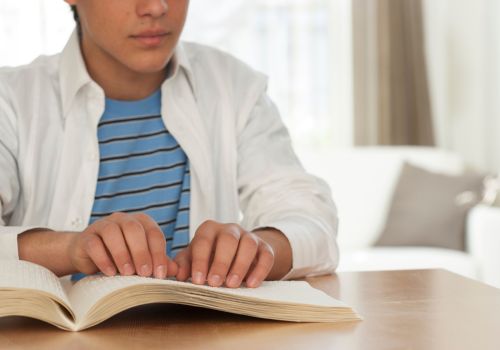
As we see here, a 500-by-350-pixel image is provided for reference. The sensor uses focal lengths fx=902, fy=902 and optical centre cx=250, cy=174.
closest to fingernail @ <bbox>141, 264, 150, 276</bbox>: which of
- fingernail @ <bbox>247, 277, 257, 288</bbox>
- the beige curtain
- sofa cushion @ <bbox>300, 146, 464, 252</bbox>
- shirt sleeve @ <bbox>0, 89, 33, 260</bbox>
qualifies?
fingernail @ <bbox>247, 277, 257, 288</bbox>

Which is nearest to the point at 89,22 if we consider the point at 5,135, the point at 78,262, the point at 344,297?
the point at 5,135

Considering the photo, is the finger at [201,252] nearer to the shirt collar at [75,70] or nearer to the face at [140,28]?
the face at [140,28]

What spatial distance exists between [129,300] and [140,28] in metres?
0.66

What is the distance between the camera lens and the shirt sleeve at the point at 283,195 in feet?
4.36

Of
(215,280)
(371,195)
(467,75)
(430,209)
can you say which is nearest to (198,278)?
(215,280)

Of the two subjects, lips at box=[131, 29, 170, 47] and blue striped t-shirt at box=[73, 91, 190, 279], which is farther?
blue striped t-shirt at box=[73, 91, 190, 279]

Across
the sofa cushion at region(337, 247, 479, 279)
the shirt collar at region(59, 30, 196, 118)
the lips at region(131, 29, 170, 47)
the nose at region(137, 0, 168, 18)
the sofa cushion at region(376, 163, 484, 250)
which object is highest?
the nose at region(137, 0, 168, 18)

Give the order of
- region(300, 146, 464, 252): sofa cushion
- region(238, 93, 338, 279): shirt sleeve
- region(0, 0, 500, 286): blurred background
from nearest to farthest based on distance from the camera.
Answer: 1. region(238, 93, 338, 279): shirt sleeve
2. region(300, 146, 464, 252): sofa cushion
3. region(0, 0, 500, 286): blurred background

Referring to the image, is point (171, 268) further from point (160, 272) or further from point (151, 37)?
point (151, 37)

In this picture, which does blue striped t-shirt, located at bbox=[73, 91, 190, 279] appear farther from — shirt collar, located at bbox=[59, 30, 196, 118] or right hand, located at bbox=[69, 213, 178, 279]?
right hand, located at bbox=[69, 213, 178, 279]

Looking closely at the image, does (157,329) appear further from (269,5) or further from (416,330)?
(269,5)

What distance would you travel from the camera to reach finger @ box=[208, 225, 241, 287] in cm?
100

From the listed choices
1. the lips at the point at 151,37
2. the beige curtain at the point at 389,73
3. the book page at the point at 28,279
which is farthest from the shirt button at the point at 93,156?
the beige curtain at the point at 389,73

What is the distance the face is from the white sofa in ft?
7.21
